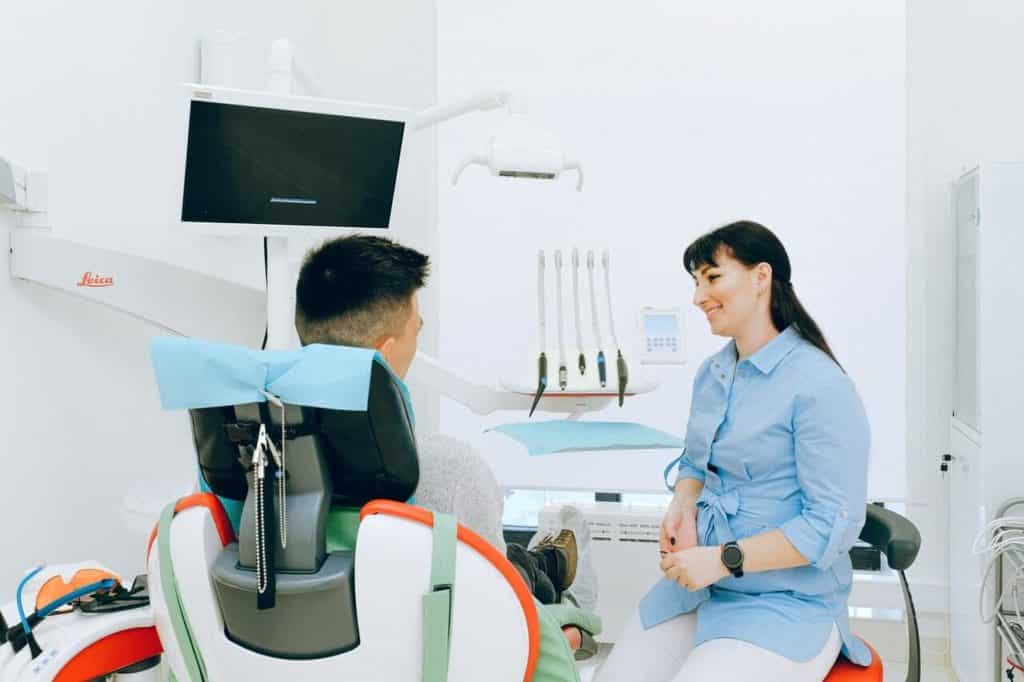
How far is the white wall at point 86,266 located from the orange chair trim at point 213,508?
58 cm

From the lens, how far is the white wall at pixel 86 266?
1601 millimetres

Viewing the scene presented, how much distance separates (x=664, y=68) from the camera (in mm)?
3139

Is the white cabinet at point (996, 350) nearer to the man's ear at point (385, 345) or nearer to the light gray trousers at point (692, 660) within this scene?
the light gray trousers at point (692, 660)

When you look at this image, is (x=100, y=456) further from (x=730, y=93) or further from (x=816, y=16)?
(x=816, y=16)

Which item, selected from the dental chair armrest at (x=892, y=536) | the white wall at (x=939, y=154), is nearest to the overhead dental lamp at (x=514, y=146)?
the dental chair armrest at (x=892, y=536)

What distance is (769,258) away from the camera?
1.69 meters

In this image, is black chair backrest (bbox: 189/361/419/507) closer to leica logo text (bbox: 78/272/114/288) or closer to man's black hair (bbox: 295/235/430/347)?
man's black hair (bbox: 295/235/430/347)

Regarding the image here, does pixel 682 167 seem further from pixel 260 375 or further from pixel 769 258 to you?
pixel 260 375

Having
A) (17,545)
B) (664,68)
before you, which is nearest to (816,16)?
(664,68)

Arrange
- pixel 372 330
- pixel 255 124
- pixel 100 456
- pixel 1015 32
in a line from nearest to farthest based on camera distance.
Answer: pixel 372 330, pixel 255 124, pixel 100 456, pixel 1015 32

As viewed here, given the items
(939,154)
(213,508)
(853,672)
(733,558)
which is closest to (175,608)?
(213,508)

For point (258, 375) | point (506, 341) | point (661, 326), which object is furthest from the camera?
point (506, 341)

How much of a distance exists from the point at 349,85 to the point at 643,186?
108 cm

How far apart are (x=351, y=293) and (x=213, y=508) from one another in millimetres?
390
